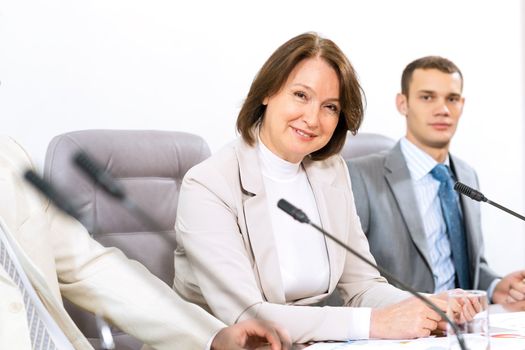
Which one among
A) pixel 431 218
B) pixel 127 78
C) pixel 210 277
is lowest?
pixel 431 218

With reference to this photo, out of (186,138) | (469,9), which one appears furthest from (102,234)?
(469,9)

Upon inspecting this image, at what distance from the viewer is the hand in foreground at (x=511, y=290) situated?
1.94 meters

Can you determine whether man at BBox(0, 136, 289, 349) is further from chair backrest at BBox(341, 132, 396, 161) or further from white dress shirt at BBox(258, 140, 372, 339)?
chair backrest at BBox(341, 132, 396, 161)

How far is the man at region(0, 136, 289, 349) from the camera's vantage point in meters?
1.31

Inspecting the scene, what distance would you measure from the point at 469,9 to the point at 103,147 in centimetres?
195

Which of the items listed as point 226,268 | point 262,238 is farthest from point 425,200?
point 226,268

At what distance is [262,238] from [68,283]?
415mm

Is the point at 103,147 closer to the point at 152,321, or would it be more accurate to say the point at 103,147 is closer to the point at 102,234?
the point at 102,234

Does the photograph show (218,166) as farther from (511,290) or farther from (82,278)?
(511,290)

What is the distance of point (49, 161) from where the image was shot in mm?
1800

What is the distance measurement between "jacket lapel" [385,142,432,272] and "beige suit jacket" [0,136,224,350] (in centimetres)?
106

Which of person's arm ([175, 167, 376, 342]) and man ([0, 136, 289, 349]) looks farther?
person's arm ([175, 167, 376, 342])

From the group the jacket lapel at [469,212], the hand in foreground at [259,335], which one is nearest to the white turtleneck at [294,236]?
the hand in foreground at [259,335]

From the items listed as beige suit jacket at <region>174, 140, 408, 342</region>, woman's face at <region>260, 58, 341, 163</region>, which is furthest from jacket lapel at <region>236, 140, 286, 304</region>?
woman's face at <region>260, 58, 341, 163</region>
